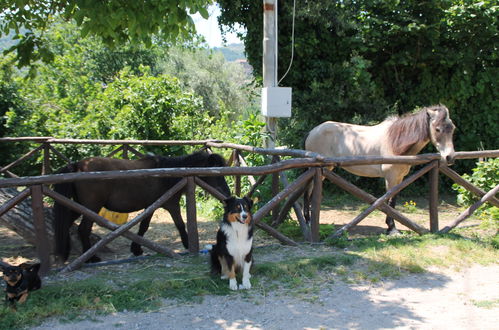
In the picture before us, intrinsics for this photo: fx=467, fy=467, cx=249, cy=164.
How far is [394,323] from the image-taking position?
399 cm

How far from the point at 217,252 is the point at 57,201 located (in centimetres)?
190

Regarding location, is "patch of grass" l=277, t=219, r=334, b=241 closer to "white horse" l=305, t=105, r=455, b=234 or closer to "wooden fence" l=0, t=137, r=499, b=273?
"wooden fence" l=0, t=137, r=499, b=273

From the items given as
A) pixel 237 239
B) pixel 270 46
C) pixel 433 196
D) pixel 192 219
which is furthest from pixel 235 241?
pixel 270 46

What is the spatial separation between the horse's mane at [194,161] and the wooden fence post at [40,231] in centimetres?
177

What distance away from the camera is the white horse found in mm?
7141

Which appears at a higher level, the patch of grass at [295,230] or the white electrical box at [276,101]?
the white electrical box at [276,101]

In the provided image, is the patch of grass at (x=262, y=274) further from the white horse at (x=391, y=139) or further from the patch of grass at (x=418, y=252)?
the white horse at (x=391, y=139)

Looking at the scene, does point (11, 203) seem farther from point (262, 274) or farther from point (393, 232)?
point (393, 232)

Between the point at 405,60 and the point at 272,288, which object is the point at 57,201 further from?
the point at 405,60

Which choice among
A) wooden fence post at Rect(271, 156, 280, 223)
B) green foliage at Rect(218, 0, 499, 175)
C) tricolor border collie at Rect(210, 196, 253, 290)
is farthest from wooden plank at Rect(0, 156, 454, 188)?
green foliage at Rect(218, 0, 499, 175)

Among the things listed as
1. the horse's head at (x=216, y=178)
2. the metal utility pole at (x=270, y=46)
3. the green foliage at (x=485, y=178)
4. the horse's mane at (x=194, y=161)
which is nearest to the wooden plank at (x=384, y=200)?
the horse's head at (x=216, y=178)

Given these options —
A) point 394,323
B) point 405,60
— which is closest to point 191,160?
point 394,323

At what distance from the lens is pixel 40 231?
4.96m

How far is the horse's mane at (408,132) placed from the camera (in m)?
7.36
